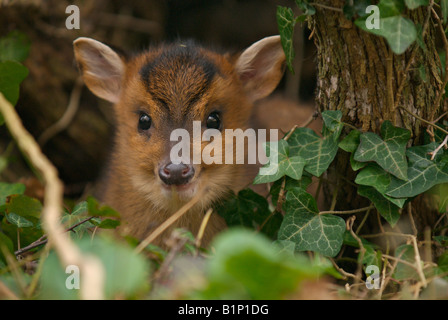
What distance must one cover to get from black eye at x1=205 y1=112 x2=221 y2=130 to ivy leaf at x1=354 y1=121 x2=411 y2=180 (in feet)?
3.88

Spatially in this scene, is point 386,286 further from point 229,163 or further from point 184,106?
point 184,106

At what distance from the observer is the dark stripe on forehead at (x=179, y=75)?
3.46 metres

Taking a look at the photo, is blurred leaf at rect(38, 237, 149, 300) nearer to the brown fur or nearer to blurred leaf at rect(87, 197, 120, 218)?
blurred leaf at rect(87, 197, 120, 218)

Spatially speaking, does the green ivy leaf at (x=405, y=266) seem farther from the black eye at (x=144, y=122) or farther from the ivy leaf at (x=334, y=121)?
the black eye at (x=144, y=122)

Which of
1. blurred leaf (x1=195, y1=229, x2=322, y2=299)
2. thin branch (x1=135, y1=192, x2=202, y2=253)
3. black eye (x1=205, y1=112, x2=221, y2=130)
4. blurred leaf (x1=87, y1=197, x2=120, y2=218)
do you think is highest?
black eye (x1=205, y1=112, x2=221, y2=130)

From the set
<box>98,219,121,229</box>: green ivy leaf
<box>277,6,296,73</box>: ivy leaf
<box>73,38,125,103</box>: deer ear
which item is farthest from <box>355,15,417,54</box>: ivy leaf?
<box>73,38,125,103</box>: deer ear

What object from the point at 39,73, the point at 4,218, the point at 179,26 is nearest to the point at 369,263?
the point at 4,218

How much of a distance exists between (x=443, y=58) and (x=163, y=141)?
1.79 meters

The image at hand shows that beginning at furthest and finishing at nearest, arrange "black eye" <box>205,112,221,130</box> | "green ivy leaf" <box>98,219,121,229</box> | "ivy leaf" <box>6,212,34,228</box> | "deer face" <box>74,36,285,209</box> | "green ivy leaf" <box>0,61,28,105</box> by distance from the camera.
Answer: "black eye" <box>205,112,221,130</box>
"deer face" <box>74,36,285,209</box>
"green ivy leaf" <box>0,61,28,105</box>
"ivy leaf" <box>6,212,34,228</box>
"green ivy leaf" <box>98,219,121,229</box>

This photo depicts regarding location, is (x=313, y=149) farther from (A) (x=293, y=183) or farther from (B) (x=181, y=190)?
(B) (x=181, y=190)

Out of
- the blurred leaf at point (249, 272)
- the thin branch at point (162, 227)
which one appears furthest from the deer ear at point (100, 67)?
the blurred leaf at point (249, 272)

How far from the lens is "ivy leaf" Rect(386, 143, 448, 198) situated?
2.61 m

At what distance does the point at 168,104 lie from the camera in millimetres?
3461

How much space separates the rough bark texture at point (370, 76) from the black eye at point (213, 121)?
89cm
